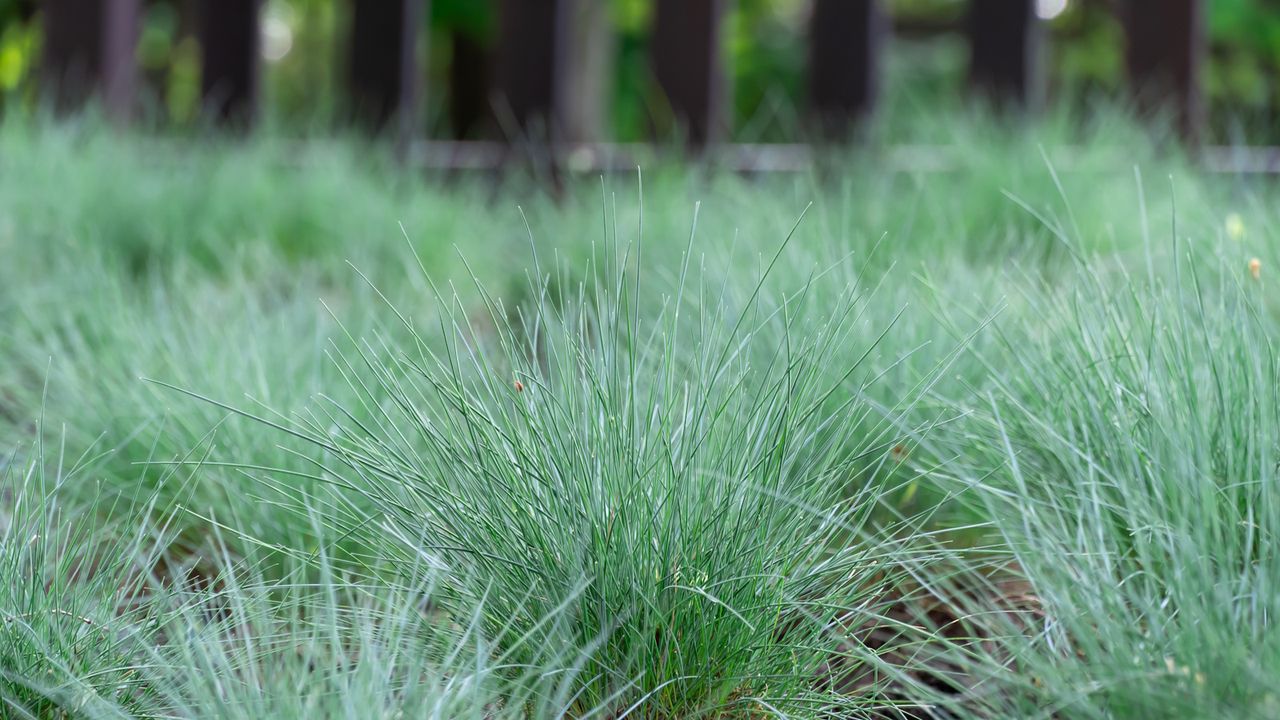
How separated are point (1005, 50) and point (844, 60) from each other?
632 mm

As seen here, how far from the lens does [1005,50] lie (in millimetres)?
4727

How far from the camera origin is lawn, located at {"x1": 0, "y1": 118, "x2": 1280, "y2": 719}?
101 centimetres

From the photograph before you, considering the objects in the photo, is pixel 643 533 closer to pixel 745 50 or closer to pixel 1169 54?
pixel 1169 54

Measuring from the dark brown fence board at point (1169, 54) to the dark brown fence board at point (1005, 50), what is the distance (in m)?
0.43

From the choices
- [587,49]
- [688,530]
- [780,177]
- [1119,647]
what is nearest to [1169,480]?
[1119,647]

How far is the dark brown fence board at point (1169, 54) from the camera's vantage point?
4.74 meters

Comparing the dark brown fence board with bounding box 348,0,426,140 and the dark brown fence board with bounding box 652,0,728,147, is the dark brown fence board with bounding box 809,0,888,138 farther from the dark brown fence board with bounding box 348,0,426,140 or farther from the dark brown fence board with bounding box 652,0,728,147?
the dark brown fence board with bounding box 348,0,426,140

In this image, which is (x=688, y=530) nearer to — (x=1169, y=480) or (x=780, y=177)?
(x=1169, y=480)

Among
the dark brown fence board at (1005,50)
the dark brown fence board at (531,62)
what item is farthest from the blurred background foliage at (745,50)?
the dark brown fence board at (1005,50)

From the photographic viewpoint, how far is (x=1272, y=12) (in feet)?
41.1

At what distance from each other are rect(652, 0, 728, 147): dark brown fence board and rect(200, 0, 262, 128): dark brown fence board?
191 cm

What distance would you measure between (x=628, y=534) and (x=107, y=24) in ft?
15.5

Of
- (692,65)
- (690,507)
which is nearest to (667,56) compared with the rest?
Answer: (692,65)

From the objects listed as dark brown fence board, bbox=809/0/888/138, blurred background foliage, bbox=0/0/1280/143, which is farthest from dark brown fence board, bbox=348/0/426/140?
blurred background foliage, bbox=0/0/1280/143
